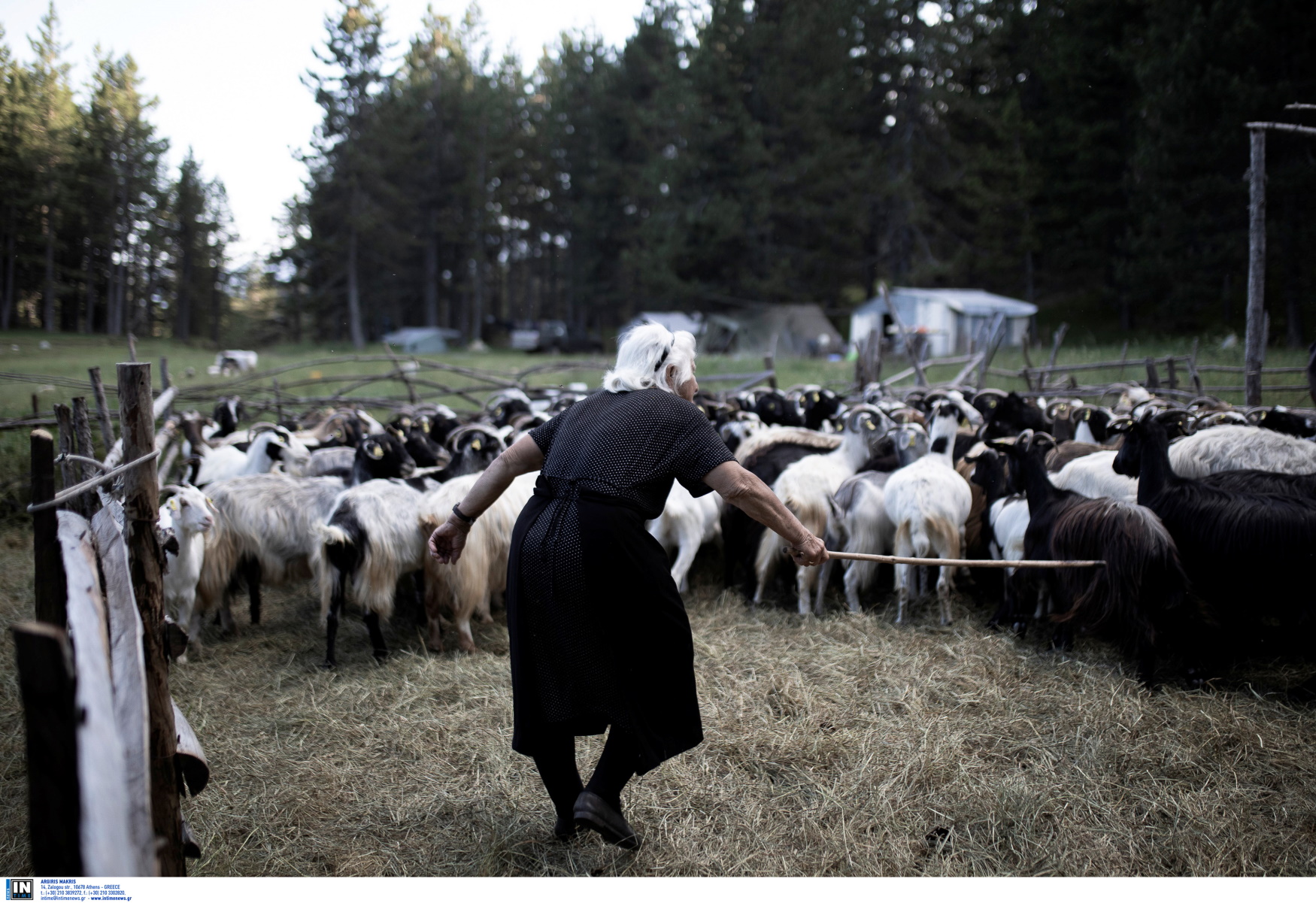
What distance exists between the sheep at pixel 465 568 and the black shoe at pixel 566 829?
242cm

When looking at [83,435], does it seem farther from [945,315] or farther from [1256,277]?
[945,315]

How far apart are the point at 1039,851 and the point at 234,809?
10.8 ft

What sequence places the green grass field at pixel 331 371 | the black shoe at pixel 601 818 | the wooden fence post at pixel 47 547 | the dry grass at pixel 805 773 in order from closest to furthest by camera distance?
the wooden fence post at pixel 47 547
the black shoe at pixel 601 818
the dry grass at pixel 805 773
the green grass field at pixel 331 371

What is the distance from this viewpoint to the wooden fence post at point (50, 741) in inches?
62.6

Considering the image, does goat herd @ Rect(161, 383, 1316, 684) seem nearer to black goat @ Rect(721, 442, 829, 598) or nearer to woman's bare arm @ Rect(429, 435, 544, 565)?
black goat @ Rect(721, 442, 829, 598)

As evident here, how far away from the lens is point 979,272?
3344 cm

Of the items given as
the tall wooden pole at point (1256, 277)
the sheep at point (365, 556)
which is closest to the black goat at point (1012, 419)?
the tall wooden pole at point (1256, 277)

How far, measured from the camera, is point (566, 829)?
3.16 m

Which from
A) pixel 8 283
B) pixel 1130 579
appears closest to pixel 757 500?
pixel 1130 579

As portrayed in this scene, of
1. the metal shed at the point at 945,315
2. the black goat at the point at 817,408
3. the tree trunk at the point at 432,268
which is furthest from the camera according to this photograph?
the tree trunk at the point at 432,268

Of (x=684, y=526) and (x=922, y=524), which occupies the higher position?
(x=922, y=524)

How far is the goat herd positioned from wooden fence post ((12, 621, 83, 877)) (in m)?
2.82

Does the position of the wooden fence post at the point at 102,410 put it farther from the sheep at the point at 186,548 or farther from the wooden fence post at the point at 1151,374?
the wooden fence post at the point at 1151,374

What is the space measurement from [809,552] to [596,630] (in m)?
0.80
